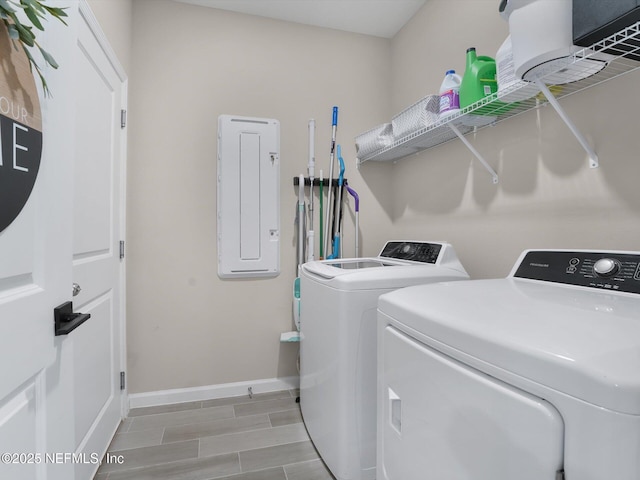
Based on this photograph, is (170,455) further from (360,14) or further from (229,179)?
(360,14)

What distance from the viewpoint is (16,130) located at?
2.17 ft

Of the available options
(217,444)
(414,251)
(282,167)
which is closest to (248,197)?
(282,167)

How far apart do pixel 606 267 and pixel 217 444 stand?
195 centimetres

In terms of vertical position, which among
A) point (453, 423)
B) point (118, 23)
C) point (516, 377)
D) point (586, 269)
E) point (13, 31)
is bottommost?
point (453, 423)

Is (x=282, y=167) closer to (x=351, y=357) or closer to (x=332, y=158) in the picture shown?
(x=332, y=158)

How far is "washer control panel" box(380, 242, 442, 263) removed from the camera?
1.75 metres

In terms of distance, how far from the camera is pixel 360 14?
2.36 meters

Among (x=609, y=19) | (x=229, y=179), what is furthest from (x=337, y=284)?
(x=229, y=179)

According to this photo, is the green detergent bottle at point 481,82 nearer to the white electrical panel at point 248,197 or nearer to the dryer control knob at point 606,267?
the dryer control knob at point 606,267

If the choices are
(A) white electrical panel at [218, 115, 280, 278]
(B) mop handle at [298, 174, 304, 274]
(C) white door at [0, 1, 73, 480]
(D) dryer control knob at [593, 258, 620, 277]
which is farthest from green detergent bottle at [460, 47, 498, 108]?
(C) white door at [0, 1, 73, 480]

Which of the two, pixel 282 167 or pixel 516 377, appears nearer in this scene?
pixel 516 377

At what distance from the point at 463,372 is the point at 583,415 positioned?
0.76 ft

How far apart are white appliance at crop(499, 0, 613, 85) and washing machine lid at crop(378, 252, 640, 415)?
2.00 feet

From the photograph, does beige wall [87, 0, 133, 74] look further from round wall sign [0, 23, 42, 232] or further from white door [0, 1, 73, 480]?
round wall sign [0, 23, 42, 232]
